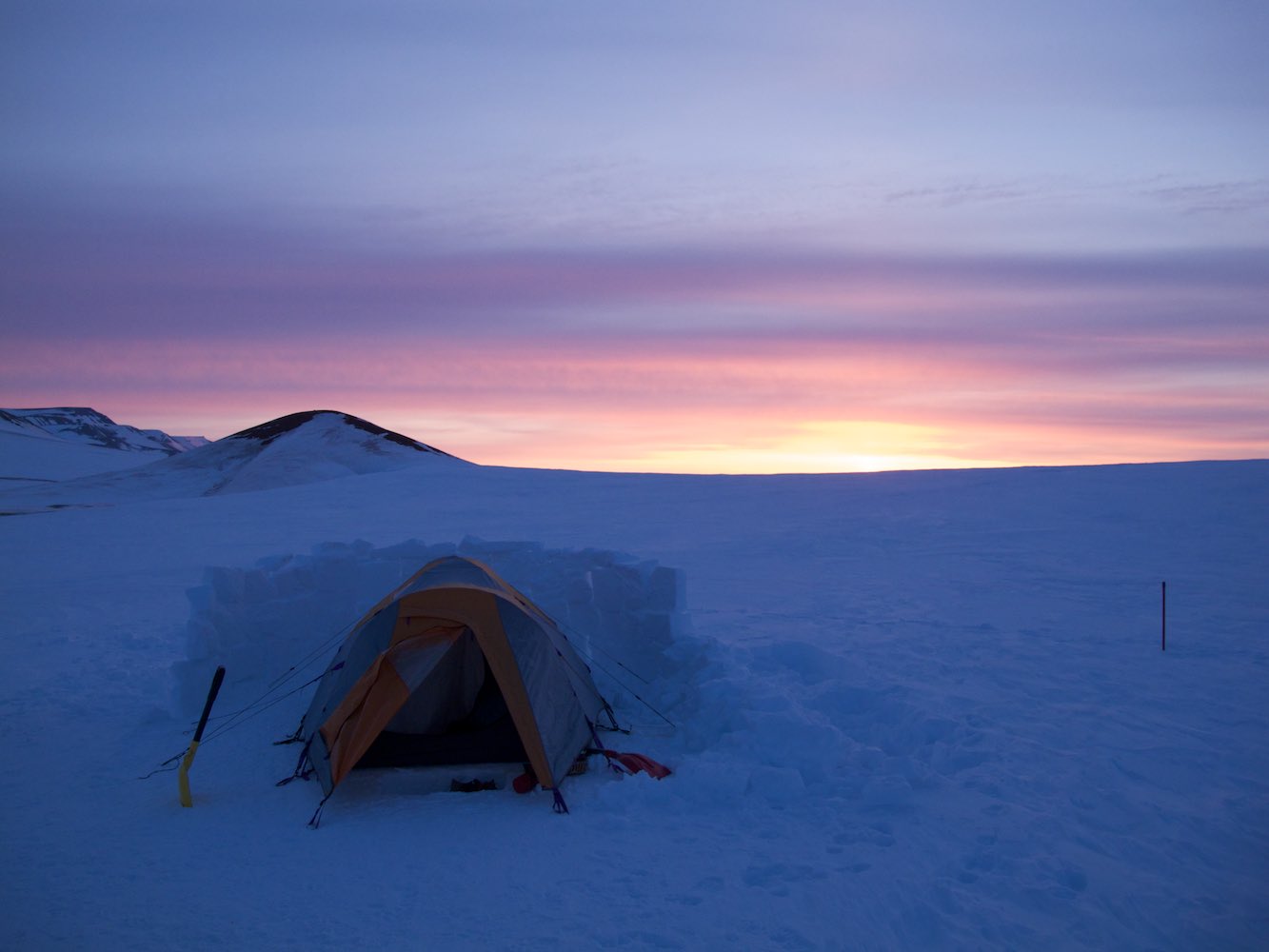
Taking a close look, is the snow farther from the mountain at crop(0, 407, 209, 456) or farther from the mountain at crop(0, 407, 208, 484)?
the mountain at crop(0, 407, 209, 456)

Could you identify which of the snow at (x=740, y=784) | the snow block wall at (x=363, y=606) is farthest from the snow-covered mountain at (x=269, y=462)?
the snow block wall at (x=363, y=606)

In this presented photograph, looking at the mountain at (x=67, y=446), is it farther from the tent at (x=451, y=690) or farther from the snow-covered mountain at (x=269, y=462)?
the tent at (x=451, y=690)

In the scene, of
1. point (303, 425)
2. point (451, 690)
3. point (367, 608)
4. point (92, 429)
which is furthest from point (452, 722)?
point (92, 429)

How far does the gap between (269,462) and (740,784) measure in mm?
34482

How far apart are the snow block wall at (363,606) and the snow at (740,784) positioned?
43mm

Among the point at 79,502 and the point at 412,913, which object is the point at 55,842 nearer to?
the point at 412,913

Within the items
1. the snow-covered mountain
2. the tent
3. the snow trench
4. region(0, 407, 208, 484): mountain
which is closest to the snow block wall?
the snow trench

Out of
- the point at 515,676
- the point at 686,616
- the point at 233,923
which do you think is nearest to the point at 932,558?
the point at 686,616

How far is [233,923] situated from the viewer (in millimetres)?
5094

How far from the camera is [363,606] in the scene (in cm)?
1020

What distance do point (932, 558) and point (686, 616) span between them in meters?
7.72

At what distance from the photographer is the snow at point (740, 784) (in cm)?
505

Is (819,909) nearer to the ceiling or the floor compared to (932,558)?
nearer to the floor

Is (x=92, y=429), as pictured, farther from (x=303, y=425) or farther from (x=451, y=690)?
(x=451, y=690)
